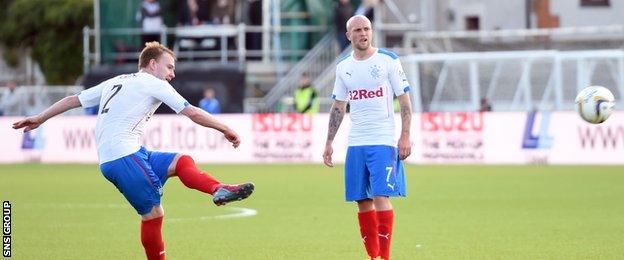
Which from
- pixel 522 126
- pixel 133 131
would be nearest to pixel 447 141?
pixel 522 126

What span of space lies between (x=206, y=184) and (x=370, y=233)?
178 centimetres

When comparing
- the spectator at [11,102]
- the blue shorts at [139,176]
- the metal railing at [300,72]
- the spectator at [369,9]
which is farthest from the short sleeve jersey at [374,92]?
the spectator at [11,102]

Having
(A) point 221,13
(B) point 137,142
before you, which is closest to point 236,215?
(B) point 137,142

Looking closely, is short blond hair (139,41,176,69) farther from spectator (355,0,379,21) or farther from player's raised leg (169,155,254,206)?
spectator (355,0,379,21)

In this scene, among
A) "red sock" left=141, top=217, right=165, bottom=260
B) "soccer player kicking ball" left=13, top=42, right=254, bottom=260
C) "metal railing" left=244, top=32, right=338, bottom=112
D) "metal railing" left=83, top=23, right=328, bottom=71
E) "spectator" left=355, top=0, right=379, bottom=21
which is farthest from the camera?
"metal railing" left=244, top=32, right=338, bottom=112

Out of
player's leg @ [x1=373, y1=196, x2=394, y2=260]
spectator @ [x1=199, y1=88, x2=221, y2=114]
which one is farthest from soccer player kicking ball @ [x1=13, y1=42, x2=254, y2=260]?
spectator @ [x1=199, y1=88, x2=221, y2=114]

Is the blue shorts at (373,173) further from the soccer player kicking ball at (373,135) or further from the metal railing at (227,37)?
the metal railing at (227,37)

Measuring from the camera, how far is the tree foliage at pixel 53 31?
6262 centimetres

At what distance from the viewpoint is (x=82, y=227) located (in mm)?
18031

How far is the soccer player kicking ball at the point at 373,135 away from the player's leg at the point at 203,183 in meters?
1.54

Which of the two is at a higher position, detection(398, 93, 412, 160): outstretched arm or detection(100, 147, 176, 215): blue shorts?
detection(398, 93, 412, 160): outstretched arm

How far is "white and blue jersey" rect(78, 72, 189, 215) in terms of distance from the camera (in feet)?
40.9

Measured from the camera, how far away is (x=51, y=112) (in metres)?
12.7

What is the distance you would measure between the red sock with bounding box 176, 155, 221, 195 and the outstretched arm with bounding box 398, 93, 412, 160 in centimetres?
176
